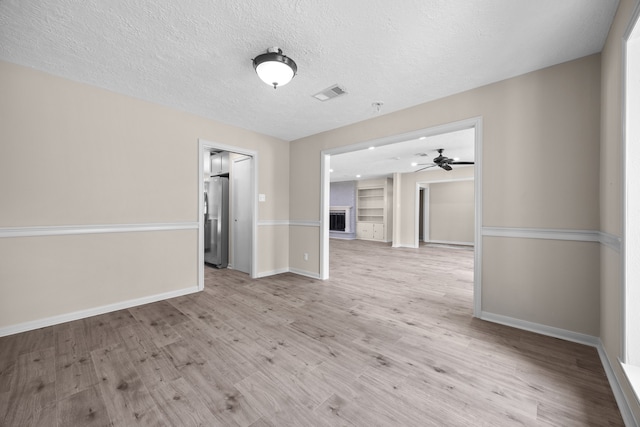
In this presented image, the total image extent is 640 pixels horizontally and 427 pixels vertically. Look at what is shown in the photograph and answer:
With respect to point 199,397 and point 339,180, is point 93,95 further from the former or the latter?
point 339,180

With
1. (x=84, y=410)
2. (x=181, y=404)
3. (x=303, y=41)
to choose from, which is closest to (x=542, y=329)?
(x=181, y=404)

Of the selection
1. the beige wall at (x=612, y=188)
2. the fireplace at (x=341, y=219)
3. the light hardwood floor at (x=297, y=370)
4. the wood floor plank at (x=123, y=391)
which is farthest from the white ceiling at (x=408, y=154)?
the wood floor plank at (x=123, y=391)

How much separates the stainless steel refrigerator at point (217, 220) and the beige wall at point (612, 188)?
525 cm

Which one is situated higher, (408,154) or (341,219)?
→ (408,154)

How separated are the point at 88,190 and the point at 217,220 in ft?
8.16

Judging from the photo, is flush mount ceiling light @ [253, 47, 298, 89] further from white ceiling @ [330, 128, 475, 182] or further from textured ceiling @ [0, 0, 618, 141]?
white ceiling @ [330, 128, 475, 182]

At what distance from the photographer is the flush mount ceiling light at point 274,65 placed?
6.88ft

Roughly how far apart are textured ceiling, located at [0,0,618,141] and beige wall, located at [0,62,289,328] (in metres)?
0.28

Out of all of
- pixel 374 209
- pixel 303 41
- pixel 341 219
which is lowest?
pixel 341 219

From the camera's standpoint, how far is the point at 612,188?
69.0 inches

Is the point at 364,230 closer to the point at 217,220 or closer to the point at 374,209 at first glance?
the point at 374,209

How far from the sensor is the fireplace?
35.6 feet

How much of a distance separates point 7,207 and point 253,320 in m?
2.53

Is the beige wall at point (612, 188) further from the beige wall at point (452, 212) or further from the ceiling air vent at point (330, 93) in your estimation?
the beige wall at point (452, 212)
